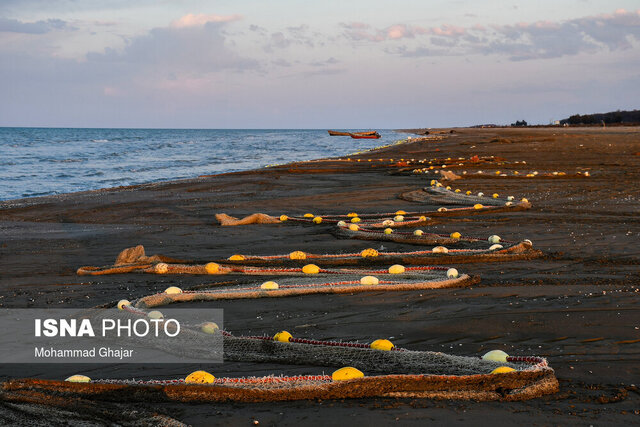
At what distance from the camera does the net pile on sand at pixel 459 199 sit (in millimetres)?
10758

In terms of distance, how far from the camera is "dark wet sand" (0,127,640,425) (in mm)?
3135

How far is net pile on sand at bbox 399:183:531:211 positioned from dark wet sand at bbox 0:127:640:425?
32cm

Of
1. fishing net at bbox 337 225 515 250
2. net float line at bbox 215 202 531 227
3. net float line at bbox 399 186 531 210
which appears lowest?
fishing net at bbox 337 225 515 250

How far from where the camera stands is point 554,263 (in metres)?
6.55

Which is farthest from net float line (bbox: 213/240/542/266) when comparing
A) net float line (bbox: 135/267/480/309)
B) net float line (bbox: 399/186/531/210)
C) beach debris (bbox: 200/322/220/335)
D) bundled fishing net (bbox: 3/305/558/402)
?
net float line (bbox: 399/186/531/210)

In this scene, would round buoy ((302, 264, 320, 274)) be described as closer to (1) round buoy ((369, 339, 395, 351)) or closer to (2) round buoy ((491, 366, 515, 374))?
(1) round buoy ((369, 339, 395, 351))

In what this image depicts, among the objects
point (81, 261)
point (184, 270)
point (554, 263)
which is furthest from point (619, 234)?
point (81, 261)

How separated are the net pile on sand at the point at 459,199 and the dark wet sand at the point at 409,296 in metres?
0.32

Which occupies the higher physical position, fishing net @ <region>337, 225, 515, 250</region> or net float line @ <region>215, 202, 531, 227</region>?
net float line @ <region>215, 202, 531, 227</region>

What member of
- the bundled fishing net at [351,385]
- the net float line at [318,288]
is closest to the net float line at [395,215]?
the net float line at [318,288]

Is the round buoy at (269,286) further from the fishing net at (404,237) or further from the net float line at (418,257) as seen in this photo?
the fishing net at (404,237)

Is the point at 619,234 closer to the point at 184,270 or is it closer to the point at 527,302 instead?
the point at 527,302

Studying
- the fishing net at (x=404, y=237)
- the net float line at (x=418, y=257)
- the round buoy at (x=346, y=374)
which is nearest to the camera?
the round buoy at (x=346, y=374)

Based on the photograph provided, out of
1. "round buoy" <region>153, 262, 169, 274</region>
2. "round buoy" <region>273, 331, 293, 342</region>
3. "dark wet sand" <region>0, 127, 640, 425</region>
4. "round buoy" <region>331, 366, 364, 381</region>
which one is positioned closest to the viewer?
"dark wet sand" <region>0, 127, 640, 425</region>
